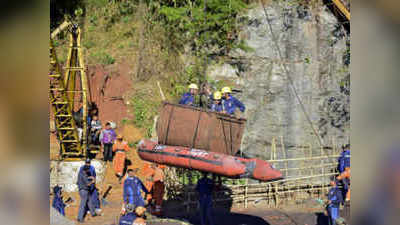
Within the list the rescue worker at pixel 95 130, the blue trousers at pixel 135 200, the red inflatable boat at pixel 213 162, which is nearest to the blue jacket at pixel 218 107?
the red inflatable boat at pixel 213 162

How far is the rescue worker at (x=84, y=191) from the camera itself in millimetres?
9195

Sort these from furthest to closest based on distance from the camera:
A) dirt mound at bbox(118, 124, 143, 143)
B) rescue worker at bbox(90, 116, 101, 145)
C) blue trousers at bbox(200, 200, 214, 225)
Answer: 1. dirt mound at bbox(118, 124, 143, 143)
2. rescue worker at bbox(90, 116, 101, 145)
3. blue trousers at bbox(200, 200, 214, 225)

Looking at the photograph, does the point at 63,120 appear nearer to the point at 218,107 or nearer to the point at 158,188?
the point at 158,188

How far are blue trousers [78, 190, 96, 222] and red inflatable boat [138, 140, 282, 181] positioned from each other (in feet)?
8.03

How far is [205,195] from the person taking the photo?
904 centimetres

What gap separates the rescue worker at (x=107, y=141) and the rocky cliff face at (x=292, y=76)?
12.0 ft

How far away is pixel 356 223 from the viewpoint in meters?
2.36

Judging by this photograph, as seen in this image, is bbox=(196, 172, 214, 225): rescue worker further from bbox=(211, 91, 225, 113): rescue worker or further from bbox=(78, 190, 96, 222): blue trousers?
bbox=(78, 190, 96, 222): blue trousers

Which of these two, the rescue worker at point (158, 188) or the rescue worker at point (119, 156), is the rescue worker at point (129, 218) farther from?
the rescue worker at point (119, 156)

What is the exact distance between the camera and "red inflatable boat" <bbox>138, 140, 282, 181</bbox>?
23.1ft

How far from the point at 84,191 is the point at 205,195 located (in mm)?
2617

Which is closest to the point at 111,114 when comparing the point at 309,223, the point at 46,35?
the point at 309,223

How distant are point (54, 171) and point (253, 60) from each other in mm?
6791

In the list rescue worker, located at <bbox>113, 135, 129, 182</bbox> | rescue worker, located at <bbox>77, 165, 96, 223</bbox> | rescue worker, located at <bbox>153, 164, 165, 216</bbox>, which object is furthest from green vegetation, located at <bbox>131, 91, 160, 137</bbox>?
rescue worker, located at <bbox>77, 165, 96, 223</bbox>
